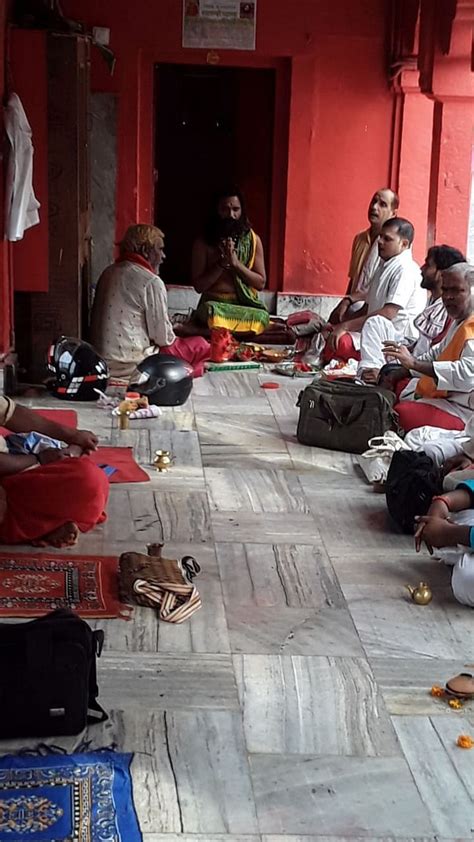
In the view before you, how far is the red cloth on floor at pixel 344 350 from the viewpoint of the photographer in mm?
9305

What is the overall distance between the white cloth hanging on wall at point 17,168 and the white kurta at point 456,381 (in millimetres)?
2811

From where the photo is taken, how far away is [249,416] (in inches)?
311

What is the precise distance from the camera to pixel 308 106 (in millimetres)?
11344

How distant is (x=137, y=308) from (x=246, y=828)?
5713 millimetres

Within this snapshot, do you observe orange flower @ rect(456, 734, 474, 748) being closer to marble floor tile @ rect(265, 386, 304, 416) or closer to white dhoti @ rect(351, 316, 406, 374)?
marble floor tile @ rect(265, 386, 304, 416)

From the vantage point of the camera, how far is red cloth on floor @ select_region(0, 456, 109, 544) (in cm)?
503

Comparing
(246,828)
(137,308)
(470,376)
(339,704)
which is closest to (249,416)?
(137,308)

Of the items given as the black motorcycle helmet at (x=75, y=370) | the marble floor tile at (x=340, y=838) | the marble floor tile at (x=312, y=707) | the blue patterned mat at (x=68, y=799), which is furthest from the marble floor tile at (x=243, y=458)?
the marble floor tile at (x=340, y=838)

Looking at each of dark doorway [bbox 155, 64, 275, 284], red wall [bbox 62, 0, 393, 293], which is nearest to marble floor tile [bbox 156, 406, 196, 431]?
red wall [bbox 62, 0, 393, 293]

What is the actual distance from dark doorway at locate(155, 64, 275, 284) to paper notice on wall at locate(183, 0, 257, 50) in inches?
55.6

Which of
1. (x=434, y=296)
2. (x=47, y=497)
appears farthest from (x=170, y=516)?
(x=434, y=296)

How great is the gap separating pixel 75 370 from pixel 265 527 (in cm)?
283

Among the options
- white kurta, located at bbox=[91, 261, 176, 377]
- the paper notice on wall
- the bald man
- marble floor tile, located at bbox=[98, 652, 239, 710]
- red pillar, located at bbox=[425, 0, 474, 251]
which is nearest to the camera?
marble floor tile, located at bbox=[98, 652, 239, 710]

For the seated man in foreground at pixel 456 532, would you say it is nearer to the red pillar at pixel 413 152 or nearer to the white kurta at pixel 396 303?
the white kurta at pixel 396 303
